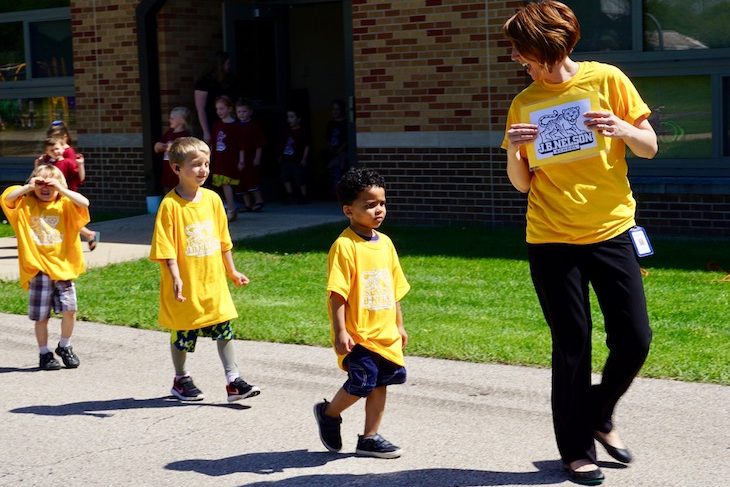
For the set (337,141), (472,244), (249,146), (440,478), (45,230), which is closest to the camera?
(440,478)

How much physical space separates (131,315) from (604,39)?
5.81m

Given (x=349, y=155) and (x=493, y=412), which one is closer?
(x=493, y=412)

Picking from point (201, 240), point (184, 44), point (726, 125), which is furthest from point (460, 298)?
point (184, 44)

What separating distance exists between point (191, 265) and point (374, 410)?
1600mm

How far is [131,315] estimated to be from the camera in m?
9.30

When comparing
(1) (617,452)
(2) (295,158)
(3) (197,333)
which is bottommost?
(1) (617,452)

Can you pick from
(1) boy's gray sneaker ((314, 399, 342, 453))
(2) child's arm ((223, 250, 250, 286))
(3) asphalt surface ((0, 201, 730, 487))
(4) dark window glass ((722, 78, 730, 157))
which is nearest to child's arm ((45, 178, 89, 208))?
(3) asphalt surface ((0, 201, 730, 487))

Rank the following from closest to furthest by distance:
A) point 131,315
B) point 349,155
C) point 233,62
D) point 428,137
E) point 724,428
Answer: point 724,428 < point 131,315 < point 428,137 < point 349,155 < point 233,62

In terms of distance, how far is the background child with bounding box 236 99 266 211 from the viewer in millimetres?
14961

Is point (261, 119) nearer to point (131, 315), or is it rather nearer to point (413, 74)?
point (413, 74)

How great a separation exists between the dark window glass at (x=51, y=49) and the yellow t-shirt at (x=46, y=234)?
31.2 feet

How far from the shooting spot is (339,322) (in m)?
5.35

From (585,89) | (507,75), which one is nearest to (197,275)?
(585,89)

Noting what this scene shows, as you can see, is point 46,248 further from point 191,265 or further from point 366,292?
point 366,292
